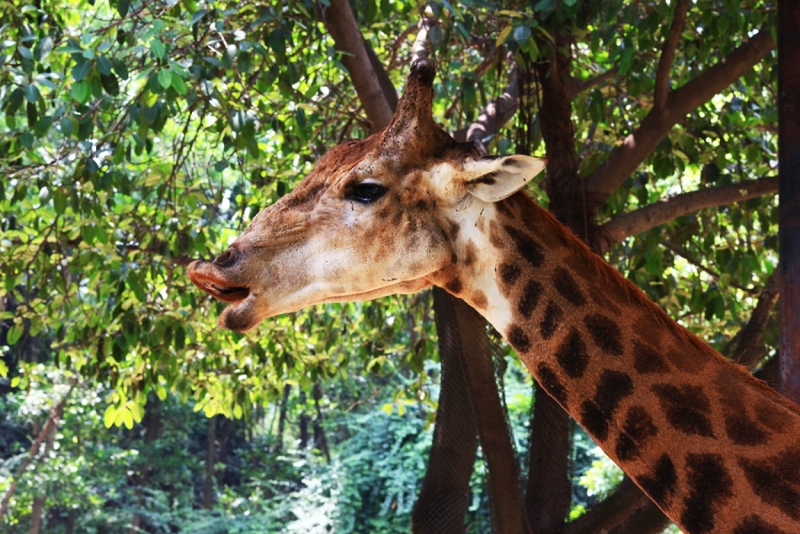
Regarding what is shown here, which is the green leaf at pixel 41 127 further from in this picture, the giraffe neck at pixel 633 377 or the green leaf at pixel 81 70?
the giraffe neck at pixel 633 377

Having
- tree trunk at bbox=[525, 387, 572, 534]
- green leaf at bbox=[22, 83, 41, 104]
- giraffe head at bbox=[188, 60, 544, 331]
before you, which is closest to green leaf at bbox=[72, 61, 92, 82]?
green leaf at bbox=[22, 83, 41, 104]

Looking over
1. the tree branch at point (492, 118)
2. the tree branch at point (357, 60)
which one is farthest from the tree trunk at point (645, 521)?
the tree branch at point (357, 60)

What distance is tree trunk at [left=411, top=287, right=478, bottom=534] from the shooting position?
468 cm

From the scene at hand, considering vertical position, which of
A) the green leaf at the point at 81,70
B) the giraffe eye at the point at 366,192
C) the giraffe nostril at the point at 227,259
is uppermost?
the green leaf at the point at 81,70

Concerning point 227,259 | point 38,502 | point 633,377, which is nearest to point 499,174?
point 633,377

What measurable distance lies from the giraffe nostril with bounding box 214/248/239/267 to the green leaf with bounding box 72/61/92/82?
1.79m

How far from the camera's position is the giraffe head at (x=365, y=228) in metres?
2.45

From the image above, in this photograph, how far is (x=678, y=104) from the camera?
484 centimetres

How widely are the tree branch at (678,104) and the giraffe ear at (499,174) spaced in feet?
8.42

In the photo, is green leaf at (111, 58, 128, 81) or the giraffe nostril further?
green leaf at (111, 58, 128, 81)

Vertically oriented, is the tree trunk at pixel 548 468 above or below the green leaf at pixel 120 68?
below

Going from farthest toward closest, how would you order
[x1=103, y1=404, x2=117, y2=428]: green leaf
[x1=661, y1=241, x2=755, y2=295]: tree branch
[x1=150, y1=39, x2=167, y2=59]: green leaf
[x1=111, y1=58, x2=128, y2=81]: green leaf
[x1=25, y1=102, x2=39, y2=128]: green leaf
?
[x1=103, y1=404, x2=117, y2=428]: green leaf, [x1=661, y1=241, x2=755, y2=295]: tree branch, [x1=25, y1=102, x2=39, y2=128]: green leaf, [x1=111, y1=58, x2=128, y2=81]: green leaf, [x1=150, y1=39, x2=167, y2=59]: green leaf

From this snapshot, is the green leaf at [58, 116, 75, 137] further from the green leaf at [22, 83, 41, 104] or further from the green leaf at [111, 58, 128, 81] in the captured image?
the green leaf at [111, 58, 128, 81]

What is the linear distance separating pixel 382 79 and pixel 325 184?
248 cm
